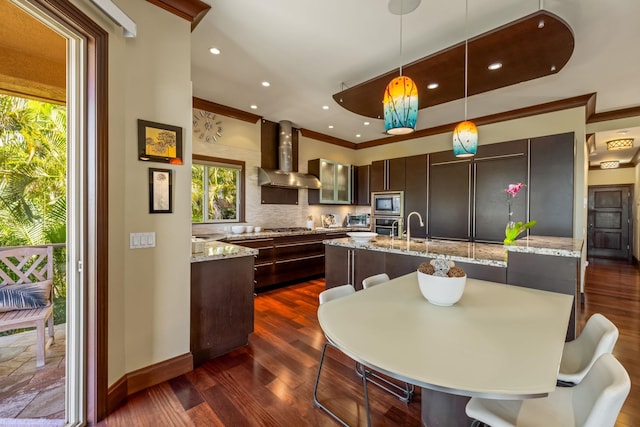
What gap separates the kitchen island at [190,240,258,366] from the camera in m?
2.29

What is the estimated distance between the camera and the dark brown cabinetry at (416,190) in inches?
199

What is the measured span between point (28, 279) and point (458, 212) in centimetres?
537

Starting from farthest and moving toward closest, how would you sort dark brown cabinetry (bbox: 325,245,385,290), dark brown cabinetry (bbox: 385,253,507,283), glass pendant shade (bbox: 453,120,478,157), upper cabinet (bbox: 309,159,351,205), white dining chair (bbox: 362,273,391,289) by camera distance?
upper cabinet (bbox: 309,159,351,205)
dark brown cabinetry (bbox: 325,245,385,290)
glass pendant shade (bbox: 453,120,478,157)
dark brown cabinetry (bbox: 385,253,507,283)
white dining chair (bbox: 362,273,391,289)

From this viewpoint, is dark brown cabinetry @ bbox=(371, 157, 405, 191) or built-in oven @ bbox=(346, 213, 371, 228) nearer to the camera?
A: dark brown cabinetry @ bbox=(371, 157, 405, 191)

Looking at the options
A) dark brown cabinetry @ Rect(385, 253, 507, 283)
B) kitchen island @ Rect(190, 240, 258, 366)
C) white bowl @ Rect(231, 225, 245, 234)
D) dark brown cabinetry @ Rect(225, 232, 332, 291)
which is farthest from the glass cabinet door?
kitchen island @ Rect(190, 240, 258, 366)

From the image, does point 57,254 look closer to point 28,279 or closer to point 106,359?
point 28,279

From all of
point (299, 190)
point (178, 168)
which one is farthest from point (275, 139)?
point (178, 168)

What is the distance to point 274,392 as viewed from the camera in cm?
196

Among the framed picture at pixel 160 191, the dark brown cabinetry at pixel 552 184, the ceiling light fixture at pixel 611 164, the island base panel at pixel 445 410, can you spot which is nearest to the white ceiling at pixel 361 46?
the dark brown cabinetry at pixel 552 184

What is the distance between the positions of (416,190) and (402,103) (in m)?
3.49

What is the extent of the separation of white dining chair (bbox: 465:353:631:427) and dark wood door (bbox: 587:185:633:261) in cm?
929

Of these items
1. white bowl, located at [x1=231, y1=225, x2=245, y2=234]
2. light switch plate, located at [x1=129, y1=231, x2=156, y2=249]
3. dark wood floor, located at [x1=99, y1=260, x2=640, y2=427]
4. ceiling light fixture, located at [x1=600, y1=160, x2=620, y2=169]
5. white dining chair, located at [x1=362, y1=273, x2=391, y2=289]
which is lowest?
dark wood floor, located at [x1=99, y1=260, x2=640, y2=427]

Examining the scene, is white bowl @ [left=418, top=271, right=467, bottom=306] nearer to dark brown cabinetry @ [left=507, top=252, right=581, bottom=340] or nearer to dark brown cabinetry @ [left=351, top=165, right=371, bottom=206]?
dark brown cabinetry @ [left=507, top=252, right=581, bottom=340]

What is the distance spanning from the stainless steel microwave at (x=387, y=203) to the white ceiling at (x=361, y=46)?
181 centimetres
